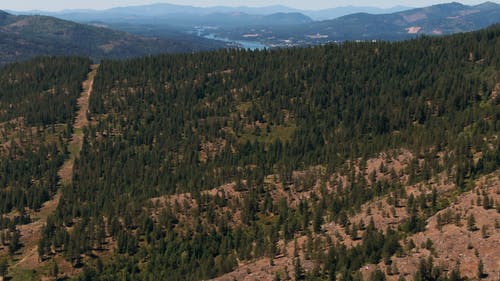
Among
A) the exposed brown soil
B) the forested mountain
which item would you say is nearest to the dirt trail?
the forested mountain

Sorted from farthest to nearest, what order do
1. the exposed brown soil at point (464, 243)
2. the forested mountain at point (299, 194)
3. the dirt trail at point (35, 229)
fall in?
the dirt trail at point (35, 229), the forested mountain at point (299, 194), the exposed brown soil at point (464, 243)

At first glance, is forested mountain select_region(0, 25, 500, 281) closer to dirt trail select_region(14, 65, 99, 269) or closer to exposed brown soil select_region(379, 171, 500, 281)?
exposed brown soil select_region(379, 171, 500, 281)

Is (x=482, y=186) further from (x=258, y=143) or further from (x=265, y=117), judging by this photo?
(x=265, y=117)

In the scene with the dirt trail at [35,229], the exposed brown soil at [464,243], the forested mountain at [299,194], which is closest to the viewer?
the exposed brown soil at [464,243]

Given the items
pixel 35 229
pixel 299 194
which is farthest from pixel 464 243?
pixel 35 229

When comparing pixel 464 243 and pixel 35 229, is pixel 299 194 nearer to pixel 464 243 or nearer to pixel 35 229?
pixel 464 243

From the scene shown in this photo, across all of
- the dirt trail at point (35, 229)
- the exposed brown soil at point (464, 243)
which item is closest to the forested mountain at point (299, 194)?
the exposed brown soil at point (464, 243)

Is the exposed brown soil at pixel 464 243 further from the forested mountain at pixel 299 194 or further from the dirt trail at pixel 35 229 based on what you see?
the dirt trail at pixel 35 229

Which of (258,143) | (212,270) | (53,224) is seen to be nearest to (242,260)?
(212,270)
